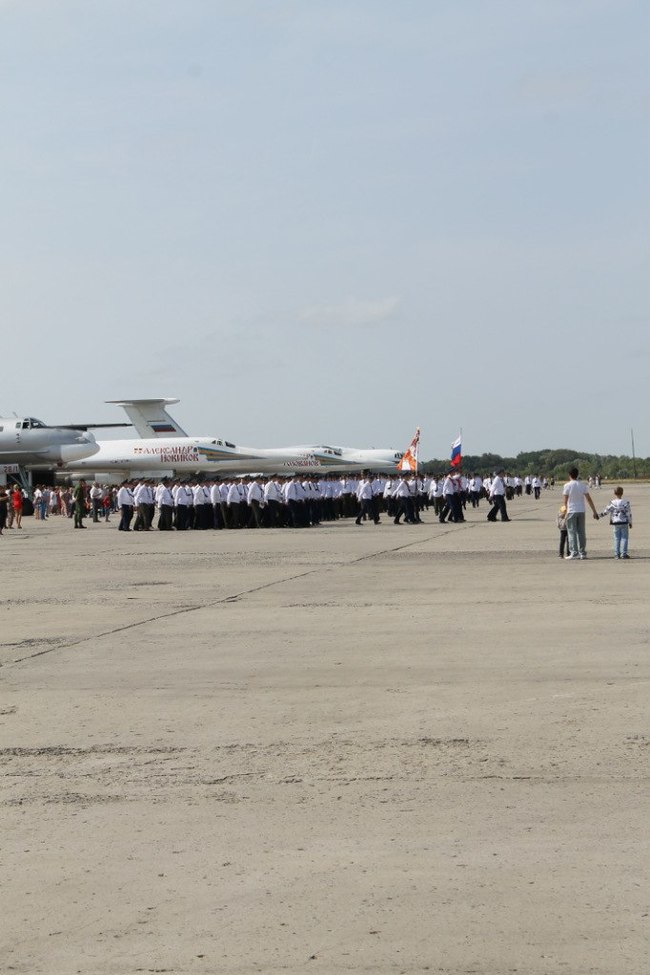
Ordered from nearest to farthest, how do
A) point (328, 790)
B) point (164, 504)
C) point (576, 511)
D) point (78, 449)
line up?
point (328, 790)
point (576, 511)
point (164, 504)
point (78, 449)

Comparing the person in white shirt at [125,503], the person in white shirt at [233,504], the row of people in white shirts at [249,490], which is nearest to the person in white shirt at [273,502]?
the row of people in white shirts at [249,490]

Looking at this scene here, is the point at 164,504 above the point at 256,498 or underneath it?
underneath

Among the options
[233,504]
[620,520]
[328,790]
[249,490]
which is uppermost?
[249,490]

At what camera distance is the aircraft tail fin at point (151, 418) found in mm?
78625

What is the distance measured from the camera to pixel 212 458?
6512cm

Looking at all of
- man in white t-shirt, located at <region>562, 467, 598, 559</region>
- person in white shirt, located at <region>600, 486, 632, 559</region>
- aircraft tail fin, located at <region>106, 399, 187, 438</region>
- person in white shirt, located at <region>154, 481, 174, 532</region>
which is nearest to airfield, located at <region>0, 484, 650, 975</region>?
man in white t-shirt, located at <region>562, 467, 598, 559</region>

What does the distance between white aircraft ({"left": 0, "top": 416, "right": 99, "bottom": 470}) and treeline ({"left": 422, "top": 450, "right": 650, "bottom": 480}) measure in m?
94.1

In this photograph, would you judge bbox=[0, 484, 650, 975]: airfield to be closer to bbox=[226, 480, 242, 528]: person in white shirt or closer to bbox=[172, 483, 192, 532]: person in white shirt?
bbox=[172, 483, 192, 532]: person in white shirt

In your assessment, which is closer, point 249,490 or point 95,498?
point 249,490

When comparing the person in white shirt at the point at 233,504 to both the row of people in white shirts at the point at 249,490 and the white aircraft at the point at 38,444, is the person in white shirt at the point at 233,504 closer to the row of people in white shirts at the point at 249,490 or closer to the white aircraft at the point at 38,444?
the row of people in white shirts at the point at 249,490

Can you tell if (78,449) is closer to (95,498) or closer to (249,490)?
(95,498)

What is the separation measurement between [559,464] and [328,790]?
166m

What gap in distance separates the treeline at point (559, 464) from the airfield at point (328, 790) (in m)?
135

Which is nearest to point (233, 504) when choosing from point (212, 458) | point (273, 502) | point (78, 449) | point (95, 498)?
point (273, 502)
